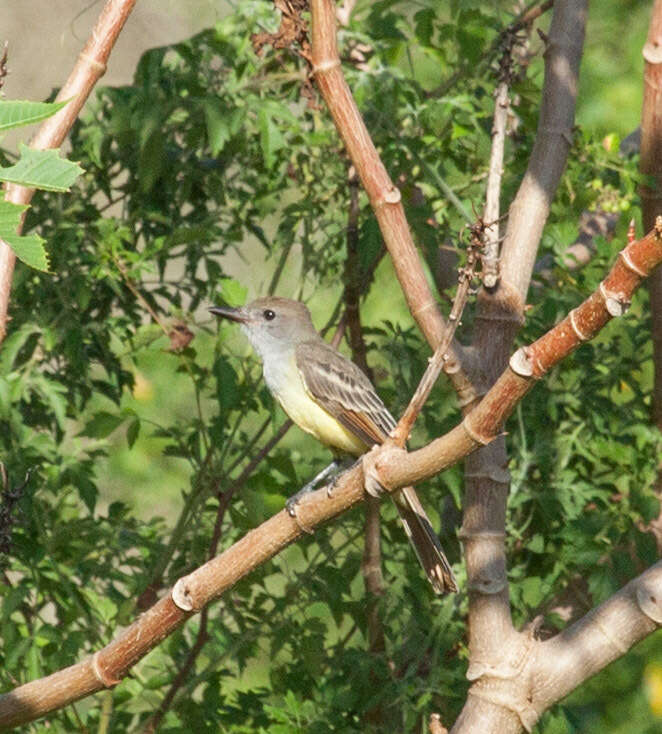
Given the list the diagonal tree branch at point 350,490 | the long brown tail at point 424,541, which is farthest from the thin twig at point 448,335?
the long brown tail at point 424,541

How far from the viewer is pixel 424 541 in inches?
154

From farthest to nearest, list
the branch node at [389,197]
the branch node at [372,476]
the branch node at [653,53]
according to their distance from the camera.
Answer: the branch node at [653,53] → the branch node at [389,197] → the branch node at [372,476]

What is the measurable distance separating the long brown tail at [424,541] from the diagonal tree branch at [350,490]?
3.01ft

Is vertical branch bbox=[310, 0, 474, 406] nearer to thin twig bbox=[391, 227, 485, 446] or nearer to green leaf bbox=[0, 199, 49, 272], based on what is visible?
thin twig bbox=[391, 227, 485, 446]

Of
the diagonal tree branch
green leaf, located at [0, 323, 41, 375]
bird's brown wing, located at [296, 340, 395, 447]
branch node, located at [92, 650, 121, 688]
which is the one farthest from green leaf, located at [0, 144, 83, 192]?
bird's brown wing, located at [296, 340, 395, 447]

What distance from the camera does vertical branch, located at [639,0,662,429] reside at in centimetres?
391

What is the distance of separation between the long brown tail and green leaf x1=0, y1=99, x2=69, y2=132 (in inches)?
77.9

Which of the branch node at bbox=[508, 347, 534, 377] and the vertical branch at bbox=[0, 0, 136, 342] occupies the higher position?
the vertical branch at bbox=[0, 0, 136, 342]

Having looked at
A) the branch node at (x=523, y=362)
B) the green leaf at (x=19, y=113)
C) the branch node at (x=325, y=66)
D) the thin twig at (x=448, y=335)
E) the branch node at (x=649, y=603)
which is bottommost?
the branch node at (x=649, y=603)

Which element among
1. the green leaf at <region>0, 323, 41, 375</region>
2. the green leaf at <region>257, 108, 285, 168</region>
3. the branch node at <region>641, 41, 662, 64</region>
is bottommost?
the branch node at <region>641, 41, 662, 64</region>

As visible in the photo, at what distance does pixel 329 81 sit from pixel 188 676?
1926mm

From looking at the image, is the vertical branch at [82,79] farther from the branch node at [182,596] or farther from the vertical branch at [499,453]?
the vertical branch at [499,453]

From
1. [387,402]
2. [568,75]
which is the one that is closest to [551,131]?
[568,75]

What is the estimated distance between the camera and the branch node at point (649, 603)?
3057mm
